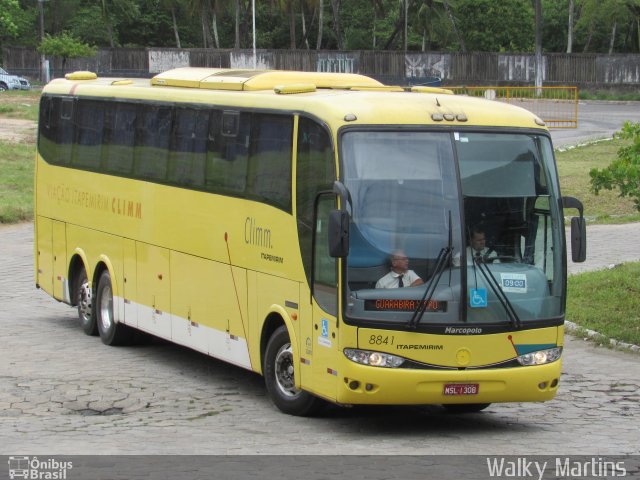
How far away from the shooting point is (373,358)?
1089cm

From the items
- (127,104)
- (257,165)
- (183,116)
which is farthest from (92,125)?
(257,165)

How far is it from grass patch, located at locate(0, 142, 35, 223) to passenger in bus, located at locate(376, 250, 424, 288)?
69.2 feet

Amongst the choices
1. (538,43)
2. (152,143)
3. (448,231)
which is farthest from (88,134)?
(538,43)

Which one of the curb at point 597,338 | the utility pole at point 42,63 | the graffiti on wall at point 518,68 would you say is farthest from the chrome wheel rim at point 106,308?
the graffiti on wall at point 518,68

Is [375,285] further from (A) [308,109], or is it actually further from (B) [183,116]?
(B) [183,116]

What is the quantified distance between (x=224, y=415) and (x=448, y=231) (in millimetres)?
2829

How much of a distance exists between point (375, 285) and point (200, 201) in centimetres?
358

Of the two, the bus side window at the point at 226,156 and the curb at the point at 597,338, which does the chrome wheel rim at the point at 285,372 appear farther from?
the curb at the point at 597,338

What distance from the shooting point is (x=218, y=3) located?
88812 millimetres

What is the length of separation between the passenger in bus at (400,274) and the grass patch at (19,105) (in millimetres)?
36918

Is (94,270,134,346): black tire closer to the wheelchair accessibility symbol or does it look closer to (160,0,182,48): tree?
the wheelchair accessibility symbol

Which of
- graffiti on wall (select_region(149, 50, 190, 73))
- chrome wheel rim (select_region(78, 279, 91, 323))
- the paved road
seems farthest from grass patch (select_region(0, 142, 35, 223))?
graffiti on wall (select_region(149, 50, 190, 73))

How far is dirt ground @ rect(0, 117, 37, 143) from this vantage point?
43.8 meters

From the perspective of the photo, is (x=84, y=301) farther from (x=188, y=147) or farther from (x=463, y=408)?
(x=463, y=408)
